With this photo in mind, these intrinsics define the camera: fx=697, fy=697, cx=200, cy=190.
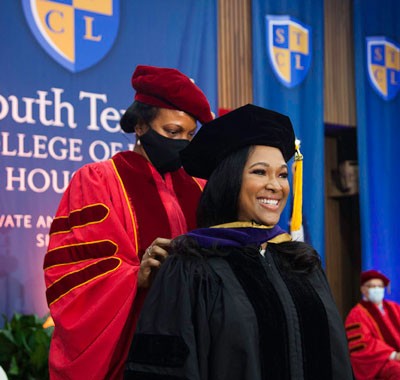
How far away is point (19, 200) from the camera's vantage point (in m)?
4.72

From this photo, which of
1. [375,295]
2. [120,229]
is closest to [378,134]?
[375,295]

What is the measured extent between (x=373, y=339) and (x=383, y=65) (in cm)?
301

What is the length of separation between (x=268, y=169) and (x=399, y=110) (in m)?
6.15

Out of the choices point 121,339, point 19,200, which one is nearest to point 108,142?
point 19,200

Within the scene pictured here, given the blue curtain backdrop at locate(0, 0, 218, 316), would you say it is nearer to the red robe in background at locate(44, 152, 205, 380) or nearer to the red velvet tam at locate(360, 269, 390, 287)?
the red robe in background at locate(44, 152, 205, 380)

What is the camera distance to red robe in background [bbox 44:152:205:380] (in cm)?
213

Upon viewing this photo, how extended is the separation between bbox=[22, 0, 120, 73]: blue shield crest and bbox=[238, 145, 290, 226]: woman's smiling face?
3406 millimetres

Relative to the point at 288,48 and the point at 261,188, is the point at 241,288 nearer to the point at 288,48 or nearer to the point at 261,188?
the point at 261,188

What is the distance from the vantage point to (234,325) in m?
1.69

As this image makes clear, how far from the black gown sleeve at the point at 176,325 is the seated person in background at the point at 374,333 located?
4842 mm

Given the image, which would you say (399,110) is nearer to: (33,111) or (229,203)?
(33,111)

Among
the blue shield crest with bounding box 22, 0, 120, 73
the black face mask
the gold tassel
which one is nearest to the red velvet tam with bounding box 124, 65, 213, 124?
the black face mask

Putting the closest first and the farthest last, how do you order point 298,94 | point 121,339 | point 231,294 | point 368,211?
point 231,294 < point 121,339 < point 298,94 < point 368,211

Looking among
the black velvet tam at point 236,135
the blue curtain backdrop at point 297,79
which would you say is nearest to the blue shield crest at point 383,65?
the blue curtain backdrop at point 297,79
